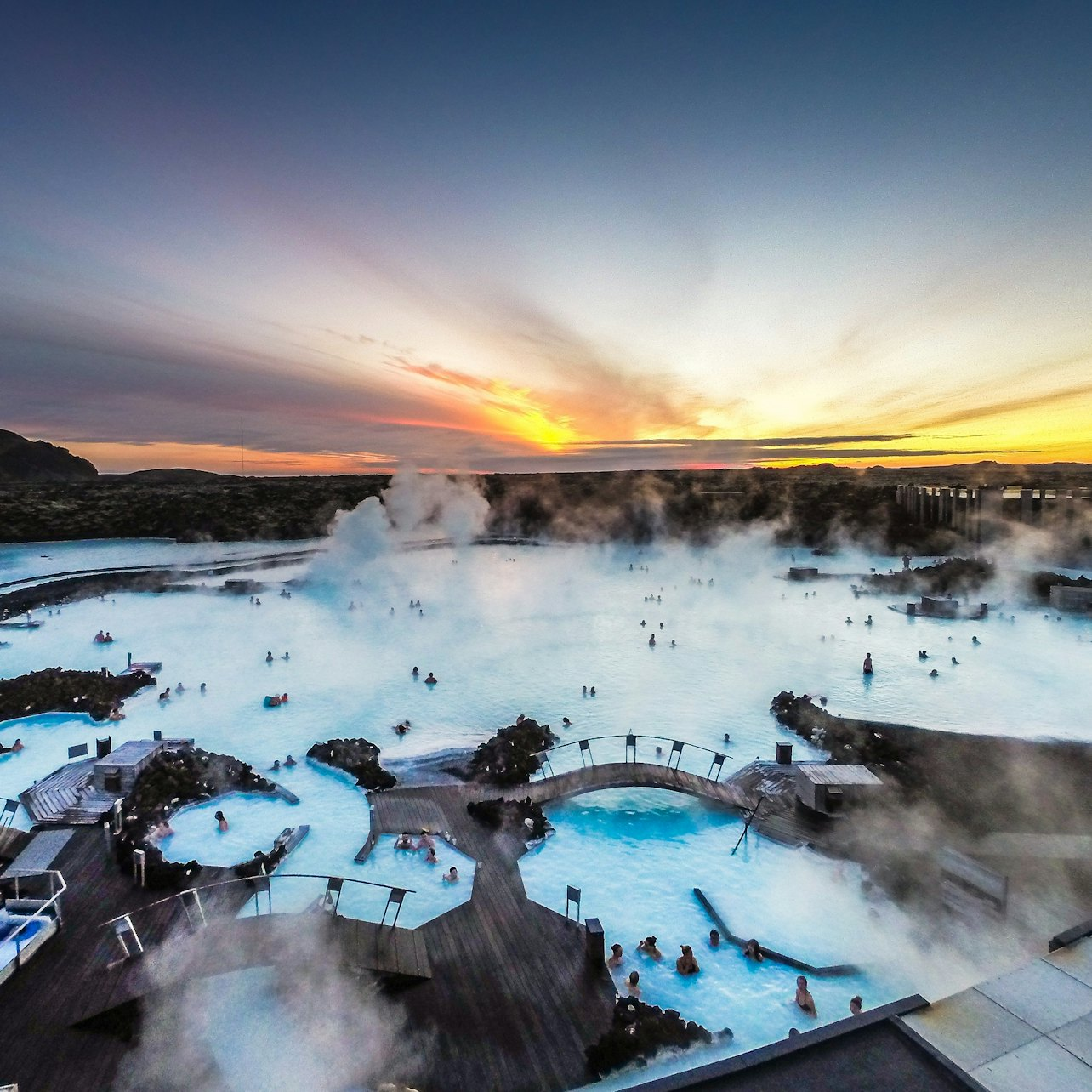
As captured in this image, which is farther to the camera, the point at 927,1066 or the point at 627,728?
the point at 627,728

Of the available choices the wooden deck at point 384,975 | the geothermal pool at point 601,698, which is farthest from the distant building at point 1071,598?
the wooden deck at point 384,975

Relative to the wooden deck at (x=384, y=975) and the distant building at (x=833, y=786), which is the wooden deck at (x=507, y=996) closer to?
the wooden deck at (x=384, y=975)

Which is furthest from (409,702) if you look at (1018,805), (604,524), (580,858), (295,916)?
(604,524)

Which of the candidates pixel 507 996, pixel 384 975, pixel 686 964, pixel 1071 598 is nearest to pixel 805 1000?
pixel 686 964

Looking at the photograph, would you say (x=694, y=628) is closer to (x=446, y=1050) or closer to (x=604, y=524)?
(x=446, y=1050)

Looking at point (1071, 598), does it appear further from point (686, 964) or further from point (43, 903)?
point (43, 903)

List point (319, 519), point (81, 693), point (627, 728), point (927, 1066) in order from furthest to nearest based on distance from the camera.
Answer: point (319, 519) → point (81, 693) → point (627, 728) → point (927, 1066)

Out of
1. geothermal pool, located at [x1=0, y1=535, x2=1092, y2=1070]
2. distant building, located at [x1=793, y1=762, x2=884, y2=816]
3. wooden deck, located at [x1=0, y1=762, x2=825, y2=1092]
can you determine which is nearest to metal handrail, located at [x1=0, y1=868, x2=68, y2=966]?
wooden deck, located at [x1=0, y1=762, x2=825, y2=1092]
